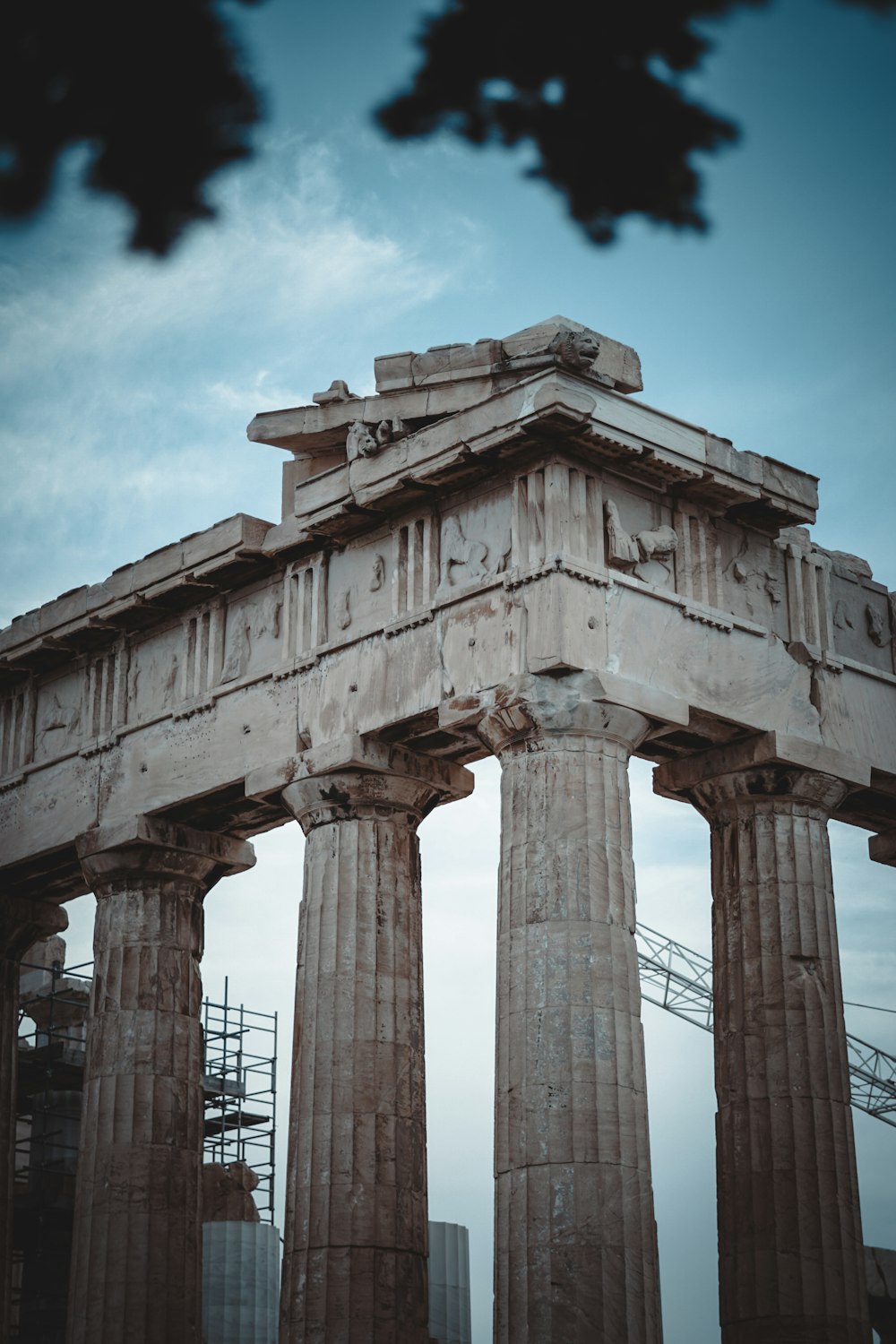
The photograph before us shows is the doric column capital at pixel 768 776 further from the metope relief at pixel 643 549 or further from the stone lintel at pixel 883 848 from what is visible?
the stone lintel at pixel 883 848

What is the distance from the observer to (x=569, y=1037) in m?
27.5

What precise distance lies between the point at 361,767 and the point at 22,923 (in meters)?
10.9

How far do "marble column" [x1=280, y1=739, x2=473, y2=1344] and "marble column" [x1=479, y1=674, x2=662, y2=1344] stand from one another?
2.84 meters

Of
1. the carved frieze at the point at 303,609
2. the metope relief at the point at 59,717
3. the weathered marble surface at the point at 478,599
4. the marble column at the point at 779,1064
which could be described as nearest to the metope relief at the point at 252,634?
the weathered marble surface at the point at 478,599

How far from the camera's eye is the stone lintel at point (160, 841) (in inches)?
1383

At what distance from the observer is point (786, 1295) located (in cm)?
2953

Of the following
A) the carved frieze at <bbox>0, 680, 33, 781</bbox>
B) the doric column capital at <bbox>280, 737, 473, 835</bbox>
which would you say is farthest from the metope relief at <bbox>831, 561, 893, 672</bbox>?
the carved frieze at <bbox>0, 680, 33, 781</bbox>

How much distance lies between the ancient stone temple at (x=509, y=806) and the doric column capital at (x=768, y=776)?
0.06m

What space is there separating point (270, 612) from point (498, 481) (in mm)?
5338

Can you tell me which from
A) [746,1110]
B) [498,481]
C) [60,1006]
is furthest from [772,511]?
[60,1006]

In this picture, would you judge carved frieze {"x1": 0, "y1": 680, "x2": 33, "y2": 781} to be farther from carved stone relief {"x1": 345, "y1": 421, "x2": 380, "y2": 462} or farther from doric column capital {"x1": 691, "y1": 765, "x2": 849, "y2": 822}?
doric column capital {"x1": 691, "y1": 765, "x2": 849, "y2": 822}

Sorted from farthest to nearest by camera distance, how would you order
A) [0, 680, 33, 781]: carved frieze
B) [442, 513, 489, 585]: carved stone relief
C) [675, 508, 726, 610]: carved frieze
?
[0, 680, 33, 781]: carved frieze, [675, 508, 726, 610]: carved frieze, [442, 513, 489, 585]: carved stone relief

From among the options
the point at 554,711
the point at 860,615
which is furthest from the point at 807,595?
the point at 554,711

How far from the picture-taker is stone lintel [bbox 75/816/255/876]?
35.1 meters
